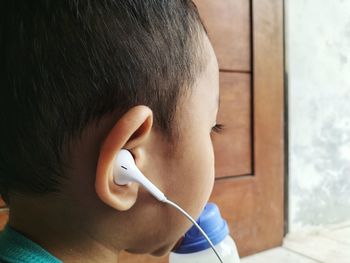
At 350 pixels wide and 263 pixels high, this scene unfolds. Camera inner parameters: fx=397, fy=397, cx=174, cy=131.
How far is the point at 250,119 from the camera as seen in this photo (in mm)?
915

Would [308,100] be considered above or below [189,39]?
below

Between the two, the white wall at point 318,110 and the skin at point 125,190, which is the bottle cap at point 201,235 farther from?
A: the white wall at point 318,110

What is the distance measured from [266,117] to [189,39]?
0.58 m

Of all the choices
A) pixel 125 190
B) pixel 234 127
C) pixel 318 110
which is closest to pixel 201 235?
pixel 125 190

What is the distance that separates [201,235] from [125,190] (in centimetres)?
21

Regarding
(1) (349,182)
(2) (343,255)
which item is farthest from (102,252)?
(1) (349,182)

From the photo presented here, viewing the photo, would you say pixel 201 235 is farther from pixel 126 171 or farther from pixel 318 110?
pixel 318 110

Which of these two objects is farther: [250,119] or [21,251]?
[250,119]

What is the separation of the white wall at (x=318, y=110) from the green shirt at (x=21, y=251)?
0.76m

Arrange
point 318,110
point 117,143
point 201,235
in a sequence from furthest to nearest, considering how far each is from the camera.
A: point 318,110 < point 201,235 < point 117,143

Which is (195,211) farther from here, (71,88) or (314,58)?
(314,58)

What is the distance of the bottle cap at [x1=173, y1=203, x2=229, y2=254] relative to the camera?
528mm

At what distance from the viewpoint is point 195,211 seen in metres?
0.43

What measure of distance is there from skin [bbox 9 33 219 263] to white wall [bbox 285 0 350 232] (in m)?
0.64
